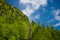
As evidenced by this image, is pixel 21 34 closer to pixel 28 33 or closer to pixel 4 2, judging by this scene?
pixel 28 33

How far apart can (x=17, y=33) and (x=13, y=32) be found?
2.64ft

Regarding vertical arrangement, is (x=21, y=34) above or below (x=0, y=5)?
below

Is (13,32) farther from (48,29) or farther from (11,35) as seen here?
(48,29)

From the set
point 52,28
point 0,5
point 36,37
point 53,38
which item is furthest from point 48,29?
point 0,5

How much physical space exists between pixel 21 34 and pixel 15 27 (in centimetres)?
199

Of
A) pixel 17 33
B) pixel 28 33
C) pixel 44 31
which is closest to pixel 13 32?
pixel 17 33

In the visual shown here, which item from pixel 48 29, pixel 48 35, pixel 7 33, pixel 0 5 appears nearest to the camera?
pixel 7 33

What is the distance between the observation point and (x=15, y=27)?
3133 centimetres

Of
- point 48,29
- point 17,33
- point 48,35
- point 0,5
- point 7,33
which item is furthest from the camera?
point 0,5

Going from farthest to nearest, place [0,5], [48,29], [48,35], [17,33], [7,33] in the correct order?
[0,5] < [48,29] < [48,35] < [17,33] < [7,33]

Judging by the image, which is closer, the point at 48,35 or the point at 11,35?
the point at 11,35

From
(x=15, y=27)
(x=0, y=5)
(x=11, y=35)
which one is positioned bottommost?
(x=11, y=35)

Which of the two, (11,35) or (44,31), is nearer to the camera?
(11,35)

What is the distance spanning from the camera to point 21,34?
30.1m
